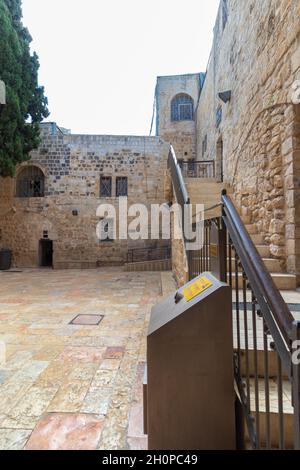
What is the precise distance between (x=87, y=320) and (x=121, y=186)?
9.33 m

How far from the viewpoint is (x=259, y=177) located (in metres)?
4.21

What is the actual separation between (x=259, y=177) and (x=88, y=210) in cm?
895

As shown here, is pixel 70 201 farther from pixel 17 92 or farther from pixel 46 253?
pixel 17 92

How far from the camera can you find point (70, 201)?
11.6 m

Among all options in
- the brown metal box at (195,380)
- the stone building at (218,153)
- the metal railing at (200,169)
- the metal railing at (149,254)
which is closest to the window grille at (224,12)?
the stone building at (218,153)

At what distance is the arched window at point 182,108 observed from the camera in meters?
14.8

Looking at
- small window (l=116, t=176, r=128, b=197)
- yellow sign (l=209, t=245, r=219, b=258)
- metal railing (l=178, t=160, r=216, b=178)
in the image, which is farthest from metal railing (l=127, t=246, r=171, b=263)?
yellow sign (l=209, t=245, r=219, b=258)

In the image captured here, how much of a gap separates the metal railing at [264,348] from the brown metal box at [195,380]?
10 cm

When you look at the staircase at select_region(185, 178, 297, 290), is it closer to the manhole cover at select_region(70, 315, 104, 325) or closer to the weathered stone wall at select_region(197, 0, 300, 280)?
the weathered stone wall at select_region(197, 0, 300, 280)

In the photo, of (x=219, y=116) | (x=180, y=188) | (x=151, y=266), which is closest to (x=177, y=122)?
(x=219, y=116)

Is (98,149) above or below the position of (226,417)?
above
